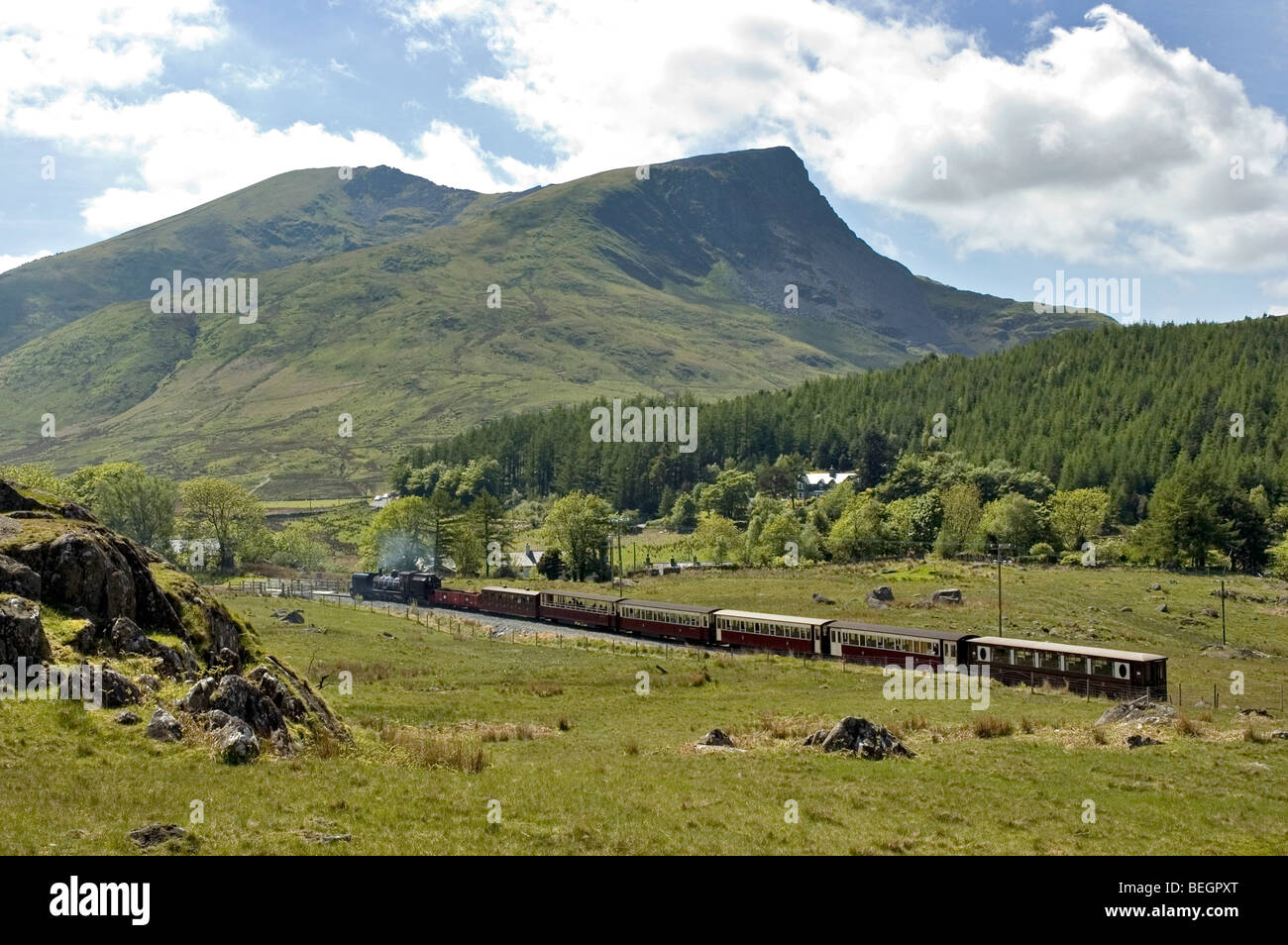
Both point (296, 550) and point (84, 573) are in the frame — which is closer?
point (84, 573)

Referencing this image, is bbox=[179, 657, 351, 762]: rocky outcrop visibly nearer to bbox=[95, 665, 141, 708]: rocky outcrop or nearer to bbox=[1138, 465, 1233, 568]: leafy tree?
bbox=[95, 665, 141, 708]: rocky outcrop

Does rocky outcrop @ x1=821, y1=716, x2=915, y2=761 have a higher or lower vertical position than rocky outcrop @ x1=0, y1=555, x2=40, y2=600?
lower

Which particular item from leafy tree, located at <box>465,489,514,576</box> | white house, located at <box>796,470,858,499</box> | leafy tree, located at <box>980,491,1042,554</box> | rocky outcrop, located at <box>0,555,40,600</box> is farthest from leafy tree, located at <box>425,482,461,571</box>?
rocky outcrop, located at <box>0,555,40,600</box>

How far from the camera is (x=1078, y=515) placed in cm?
12812

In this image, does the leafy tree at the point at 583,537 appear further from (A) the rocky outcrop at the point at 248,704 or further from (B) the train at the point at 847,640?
(A) the rocky outcrop at the point at 248,704

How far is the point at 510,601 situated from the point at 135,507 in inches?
2198

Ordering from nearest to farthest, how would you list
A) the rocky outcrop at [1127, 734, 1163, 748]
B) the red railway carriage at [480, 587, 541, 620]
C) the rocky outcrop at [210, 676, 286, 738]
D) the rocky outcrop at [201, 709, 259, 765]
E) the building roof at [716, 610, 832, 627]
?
the rocky outcrop at [201, 709, 259, 765] → the rocky outcrop at [210, 676, 286, 738] → the rocky outcrop at [1127, 734, 1163, 748] → the building roof at [716, 610, 832, 627] → the red railway carriage at [480, 587, 541, 620]

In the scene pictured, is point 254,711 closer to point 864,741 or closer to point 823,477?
point 864,741

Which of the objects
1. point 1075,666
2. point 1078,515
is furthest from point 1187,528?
point 1075,666

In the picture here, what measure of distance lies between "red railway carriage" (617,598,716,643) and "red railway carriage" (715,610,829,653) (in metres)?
1.66

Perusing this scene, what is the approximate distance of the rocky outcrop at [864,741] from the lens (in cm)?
2767

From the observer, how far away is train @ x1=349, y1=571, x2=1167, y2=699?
4912cm

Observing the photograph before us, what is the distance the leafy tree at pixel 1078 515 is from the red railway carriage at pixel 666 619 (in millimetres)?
72634
